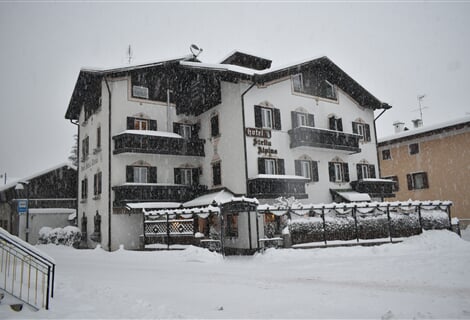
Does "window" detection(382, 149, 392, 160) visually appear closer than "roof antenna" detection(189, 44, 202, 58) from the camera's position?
No

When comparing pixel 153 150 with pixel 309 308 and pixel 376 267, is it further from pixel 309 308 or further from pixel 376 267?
pixel 309 308

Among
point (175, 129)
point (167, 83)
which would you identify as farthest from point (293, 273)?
point (167, 83)

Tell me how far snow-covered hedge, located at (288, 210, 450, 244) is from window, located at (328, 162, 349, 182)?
5.23 meters

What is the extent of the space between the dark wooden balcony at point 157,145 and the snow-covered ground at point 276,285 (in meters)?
7.61

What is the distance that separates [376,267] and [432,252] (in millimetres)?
5006

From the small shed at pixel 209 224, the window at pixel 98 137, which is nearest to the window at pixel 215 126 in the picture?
the small shed at pixel 209 224

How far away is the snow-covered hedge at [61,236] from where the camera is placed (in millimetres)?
25812

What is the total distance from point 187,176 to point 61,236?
30.9ft

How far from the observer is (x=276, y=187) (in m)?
23.0

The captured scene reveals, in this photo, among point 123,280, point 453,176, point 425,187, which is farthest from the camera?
point 425,187

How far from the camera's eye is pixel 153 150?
2427 centimetres

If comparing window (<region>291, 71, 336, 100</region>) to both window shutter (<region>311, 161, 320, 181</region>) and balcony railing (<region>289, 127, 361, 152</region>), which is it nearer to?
balcony railing (<region>289, 127, 361, 152</region>)

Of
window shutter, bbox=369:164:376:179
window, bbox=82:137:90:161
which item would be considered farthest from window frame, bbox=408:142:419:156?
window, bbox=82:137:90:161

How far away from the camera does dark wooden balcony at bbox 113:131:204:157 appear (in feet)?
76.8
